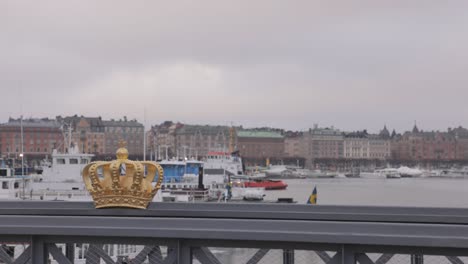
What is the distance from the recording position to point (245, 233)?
572 cm

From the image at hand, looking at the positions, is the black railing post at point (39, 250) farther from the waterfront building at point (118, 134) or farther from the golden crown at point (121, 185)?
the waterfront building at point (118, 134)

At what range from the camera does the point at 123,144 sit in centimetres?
749

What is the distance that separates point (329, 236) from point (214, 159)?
245 feet

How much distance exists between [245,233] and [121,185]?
188cm

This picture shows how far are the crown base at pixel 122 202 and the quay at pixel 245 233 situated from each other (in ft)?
0.22

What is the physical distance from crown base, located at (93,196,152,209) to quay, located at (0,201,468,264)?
0.07 m

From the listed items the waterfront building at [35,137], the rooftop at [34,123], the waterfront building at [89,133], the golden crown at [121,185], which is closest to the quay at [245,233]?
the golden crown at [121,185]

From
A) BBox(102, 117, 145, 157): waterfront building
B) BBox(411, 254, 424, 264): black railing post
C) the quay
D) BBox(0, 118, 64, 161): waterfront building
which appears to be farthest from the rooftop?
BBox(411, 254, 424, 264): black railing post

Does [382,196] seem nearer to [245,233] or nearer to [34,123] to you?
[245,233]

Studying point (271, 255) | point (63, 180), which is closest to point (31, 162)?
point (63, 180)

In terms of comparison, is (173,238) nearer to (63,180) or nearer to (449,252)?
(449,252)

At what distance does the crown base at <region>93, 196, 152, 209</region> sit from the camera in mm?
7043

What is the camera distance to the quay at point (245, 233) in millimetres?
5434

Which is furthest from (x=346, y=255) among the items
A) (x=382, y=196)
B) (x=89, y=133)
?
(x=89, y=133)
